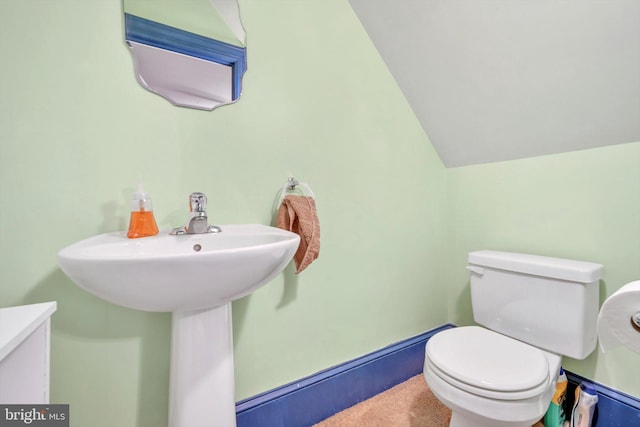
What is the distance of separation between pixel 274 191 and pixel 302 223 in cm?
18

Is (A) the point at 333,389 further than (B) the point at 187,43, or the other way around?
(A) the point at 333,389

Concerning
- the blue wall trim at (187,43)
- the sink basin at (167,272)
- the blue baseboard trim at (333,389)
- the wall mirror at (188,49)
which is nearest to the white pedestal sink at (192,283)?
the sink basin at (167,272)

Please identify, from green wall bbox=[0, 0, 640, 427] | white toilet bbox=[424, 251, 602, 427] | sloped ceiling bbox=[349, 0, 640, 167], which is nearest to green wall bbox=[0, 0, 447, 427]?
green wall bbox=[0, 0, 640, 427]

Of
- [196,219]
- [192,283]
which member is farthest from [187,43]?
[192,283]

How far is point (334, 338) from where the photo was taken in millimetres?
1252

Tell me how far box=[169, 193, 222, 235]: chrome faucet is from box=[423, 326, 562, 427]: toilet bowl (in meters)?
0.87

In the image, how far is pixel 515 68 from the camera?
3.60 feet

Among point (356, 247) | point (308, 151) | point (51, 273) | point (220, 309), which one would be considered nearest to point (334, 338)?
point (356, 247)

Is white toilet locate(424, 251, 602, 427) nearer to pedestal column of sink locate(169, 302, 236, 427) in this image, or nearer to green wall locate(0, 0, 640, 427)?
green wall locate(0, 0, 640, 427)

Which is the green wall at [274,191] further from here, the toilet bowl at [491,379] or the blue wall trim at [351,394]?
the toilet bowl at [491,379]

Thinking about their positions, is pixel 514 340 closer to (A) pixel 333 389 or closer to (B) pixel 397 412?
(B) pixel 397 412

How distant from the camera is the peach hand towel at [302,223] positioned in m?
1.02

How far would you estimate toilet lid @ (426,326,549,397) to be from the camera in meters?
0.82

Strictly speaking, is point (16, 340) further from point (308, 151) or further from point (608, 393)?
point (608, 393)
